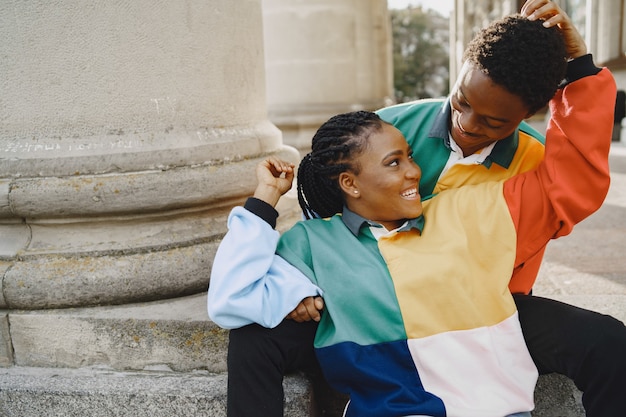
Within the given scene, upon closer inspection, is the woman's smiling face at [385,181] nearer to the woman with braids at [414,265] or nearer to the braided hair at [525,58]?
the woman with braids at [414,265]

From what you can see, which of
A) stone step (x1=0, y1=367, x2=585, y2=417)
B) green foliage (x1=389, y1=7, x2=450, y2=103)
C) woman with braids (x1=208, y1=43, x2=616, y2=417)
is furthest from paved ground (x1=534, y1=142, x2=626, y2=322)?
green foliage (x1=389, y1=7, x2=450, y2=103)

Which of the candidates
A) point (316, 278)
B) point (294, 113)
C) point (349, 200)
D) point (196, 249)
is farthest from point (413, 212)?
point (294, 113)

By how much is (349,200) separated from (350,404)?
658mm

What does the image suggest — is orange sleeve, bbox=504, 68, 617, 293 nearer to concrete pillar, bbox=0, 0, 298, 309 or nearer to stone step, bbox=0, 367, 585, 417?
stone step, bbox=0, 367, 585, 417

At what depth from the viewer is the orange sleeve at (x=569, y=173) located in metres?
2.03

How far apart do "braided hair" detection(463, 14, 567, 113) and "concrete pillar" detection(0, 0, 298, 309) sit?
1097 millimetres

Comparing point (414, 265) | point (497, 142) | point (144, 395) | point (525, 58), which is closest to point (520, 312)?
point (414, 265)

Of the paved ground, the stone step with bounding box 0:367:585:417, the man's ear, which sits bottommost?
the paved ground

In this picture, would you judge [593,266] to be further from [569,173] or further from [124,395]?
[124,395]

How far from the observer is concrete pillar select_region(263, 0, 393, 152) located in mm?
7105

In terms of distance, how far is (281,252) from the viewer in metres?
2.13

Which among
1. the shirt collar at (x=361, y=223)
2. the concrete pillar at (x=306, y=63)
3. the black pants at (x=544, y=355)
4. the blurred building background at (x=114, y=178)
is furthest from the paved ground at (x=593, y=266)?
the concrete pillar at (x=306, y=63)

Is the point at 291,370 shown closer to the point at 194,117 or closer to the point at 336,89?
the point at 194,117

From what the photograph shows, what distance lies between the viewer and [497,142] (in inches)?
88.1
